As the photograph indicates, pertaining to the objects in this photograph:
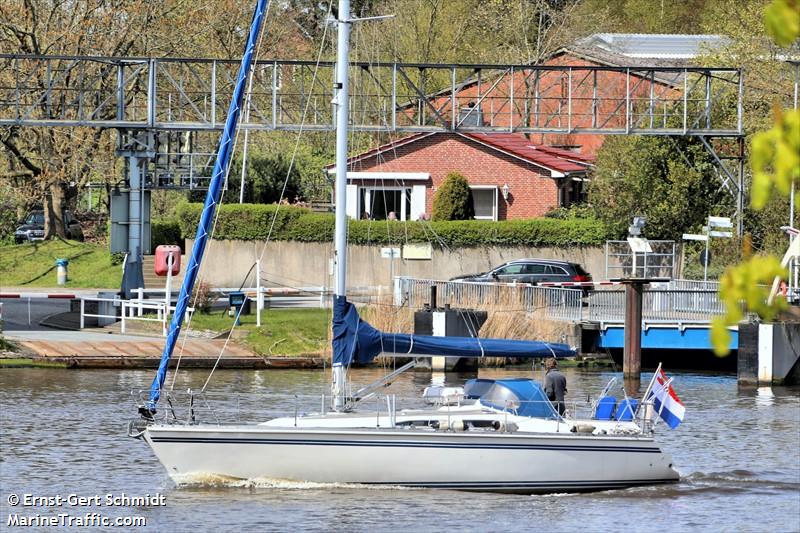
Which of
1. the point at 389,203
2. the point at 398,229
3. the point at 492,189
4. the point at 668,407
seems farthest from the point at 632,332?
the point at 389,203

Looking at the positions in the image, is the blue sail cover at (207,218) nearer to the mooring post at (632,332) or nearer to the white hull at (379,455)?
the white hull at (379,455)

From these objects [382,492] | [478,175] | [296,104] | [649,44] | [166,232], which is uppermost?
[649,44]

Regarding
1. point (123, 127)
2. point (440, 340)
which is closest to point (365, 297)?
point (123, 127)

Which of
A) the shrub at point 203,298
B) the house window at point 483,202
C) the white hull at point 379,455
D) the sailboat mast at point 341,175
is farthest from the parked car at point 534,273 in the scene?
the white hull at point 379,455

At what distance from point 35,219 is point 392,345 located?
51.0 meters

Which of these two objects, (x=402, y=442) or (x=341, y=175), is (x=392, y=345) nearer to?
(x=402, y=442)

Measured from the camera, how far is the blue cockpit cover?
20.7 m

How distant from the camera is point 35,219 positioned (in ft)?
226

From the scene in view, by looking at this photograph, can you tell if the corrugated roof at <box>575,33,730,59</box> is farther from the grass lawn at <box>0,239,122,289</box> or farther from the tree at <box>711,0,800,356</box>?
the tree at <box>711,0,800,356</box>

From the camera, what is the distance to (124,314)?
3728 centimetres

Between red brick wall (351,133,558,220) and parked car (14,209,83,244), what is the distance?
12531mm

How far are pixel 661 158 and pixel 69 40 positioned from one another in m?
21.1

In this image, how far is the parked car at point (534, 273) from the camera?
1778 inches

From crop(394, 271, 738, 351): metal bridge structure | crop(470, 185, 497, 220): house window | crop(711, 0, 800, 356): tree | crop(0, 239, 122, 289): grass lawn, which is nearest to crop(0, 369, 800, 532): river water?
crop(394, 271, 738, 351): metal bridge structure
